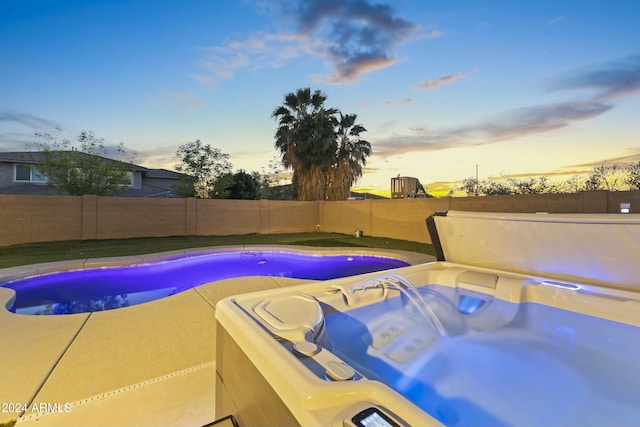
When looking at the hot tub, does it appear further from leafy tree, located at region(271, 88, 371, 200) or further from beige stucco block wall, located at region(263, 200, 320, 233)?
leafy tree, located at region(271, 88, 371, 200)

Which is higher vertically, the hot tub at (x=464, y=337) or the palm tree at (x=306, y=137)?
the palm tree at (x=306, y=137)

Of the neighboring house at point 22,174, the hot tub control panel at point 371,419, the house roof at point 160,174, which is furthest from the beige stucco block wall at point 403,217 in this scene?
the house roof at point 160,174

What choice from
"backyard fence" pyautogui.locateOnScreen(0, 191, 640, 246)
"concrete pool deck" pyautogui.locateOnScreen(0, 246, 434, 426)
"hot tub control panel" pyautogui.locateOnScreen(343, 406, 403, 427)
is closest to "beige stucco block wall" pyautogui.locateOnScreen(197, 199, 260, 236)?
"backyard fence" pyautogui.locateOnScreen(0, 191, 640, 246)

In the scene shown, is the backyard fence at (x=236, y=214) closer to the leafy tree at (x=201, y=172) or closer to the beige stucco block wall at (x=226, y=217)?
the beige stucco block wall at (x=226, y=217)

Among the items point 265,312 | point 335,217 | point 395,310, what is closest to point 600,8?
point 395,310

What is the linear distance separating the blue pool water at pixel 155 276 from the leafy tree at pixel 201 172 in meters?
7.38

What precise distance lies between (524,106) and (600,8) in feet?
7.17

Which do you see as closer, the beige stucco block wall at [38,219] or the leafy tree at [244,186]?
the beige stucco block wall at [38,219]

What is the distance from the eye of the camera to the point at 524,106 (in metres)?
6.05

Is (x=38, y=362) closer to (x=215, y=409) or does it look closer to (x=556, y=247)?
(x=215, y=409)

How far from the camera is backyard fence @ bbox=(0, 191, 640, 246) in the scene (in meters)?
6.20

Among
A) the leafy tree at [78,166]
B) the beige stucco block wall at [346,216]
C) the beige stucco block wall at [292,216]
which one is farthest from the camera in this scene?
the beige stucco block wall at [292,216]

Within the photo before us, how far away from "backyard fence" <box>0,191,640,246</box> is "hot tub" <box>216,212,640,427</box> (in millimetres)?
4873

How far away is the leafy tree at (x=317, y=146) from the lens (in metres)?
12.5
